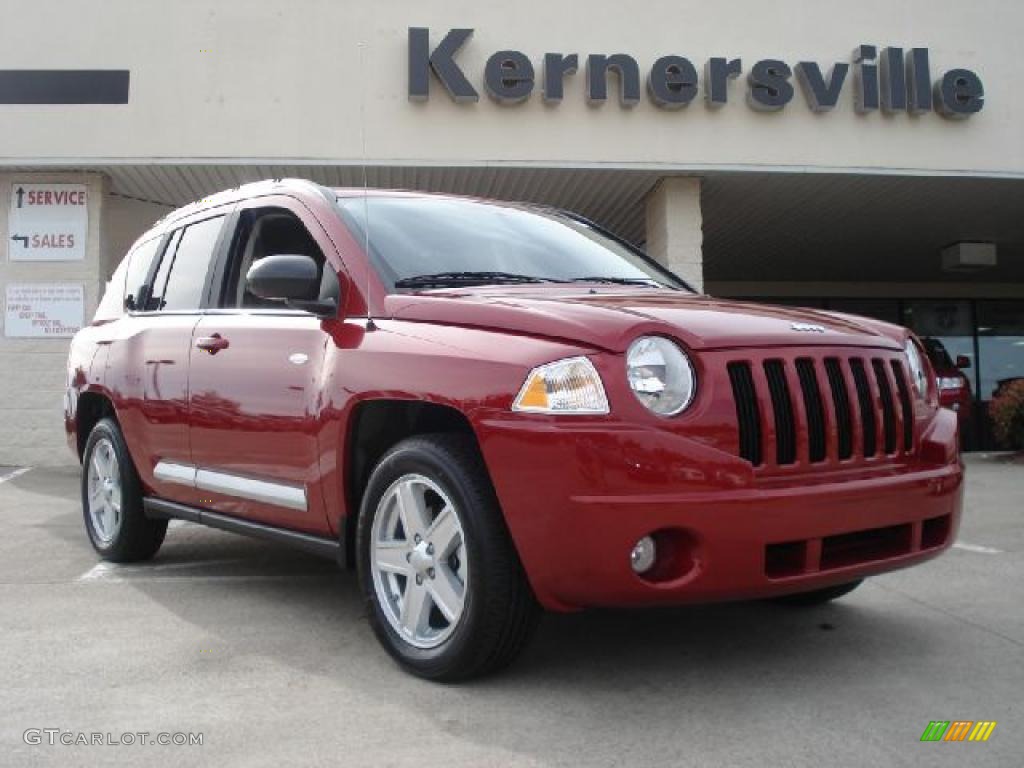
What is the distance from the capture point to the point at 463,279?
11.6ft

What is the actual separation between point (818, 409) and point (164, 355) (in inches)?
116

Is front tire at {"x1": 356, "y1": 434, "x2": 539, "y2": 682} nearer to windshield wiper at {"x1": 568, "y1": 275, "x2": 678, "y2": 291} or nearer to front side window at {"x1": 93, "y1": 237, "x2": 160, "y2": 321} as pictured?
windshield wiper at {"x1": 568, "y1": 275, "x2": 678, "y2": 291}

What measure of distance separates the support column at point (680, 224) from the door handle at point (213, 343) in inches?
284

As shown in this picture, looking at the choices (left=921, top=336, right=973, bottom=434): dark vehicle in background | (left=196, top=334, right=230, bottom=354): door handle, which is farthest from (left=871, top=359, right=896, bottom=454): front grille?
(left=921, top=336, right=973, bottom=434): dark vehicle in background

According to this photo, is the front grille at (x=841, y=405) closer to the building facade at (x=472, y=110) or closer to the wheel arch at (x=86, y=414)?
the wheel arch at (x=86, y=414)

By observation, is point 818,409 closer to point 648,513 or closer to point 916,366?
point 648,513

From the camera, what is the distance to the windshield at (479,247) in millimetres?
3580

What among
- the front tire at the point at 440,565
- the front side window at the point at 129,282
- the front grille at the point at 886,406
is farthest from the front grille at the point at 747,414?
the front side window at the point at 129,282

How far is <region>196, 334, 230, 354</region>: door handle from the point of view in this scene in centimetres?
400

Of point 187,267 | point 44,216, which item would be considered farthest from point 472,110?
point 187,267

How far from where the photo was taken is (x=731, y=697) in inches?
112

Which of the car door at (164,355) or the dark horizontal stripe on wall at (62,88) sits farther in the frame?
the dark horizontal stripe on wall at (62,88)

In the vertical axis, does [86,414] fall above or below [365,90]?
below

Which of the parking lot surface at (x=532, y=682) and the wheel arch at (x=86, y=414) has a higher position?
the wheel arch at (x=86, y=414)
